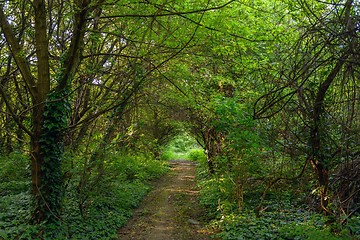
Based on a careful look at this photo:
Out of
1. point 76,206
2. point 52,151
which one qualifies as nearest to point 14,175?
point 76,206

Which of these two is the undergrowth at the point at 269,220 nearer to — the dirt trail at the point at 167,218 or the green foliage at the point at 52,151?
the dirt trail at the point at 167,218

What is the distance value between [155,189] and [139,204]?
329 centimetres

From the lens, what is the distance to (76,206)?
325 inches

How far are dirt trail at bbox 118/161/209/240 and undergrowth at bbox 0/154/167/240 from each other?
0.36 m

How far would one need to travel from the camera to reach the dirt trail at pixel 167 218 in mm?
7758

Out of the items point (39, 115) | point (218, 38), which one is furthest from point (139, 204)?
point (218, 38)

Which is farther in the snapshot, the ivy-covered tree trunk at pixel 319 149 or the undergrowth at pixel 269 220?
the undergrowth at pixel 269 220

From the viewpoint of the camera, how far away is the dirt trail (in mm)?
7758

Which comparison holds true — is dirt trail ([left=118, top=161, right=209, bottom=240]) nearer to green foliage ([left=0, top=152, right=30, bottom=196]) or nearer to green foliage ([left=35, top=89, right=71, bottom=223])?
green foliage ([left=35, top=89, right=71, bottom=223])

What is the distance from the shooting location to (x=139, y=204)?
36.4 ft

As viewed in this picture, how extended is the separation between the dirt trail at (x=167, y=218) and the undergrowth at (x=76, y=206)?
14.1 inches

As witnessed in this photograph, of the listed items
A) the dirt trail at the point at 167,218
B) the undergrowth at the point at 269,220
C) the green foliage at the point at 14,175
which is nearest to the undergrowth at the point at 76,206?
the green foliage at the point at 14,175

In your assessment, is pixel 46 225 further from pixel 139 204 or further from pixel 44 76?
pixel 139 204

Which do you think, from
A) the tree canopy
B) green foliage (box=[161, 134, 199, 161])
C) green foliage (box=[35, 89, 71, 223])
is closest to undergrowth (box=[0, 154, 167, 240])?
the tree canopy
